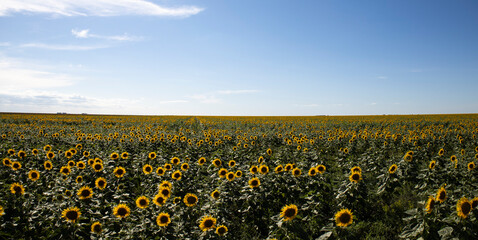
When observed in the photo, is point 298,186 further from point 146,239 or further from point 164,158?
point 164,158

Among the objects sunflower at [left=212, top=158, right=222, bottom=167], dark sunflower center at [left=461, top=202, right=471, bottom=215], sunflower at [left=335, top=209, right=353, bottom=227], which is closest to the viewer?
dark sunflower center at [left=461, top=202, right=471, bottom=215]

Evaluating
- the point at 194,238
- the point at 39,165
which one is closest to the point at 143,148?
the point at 39,165

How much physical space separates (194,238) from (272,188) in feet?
6.30

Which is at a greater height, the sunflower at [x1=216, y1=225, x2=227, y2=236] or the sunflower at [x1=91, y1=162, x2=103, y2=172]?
the sunflower at [x1=91, y1=162, x2=103, y2=172]

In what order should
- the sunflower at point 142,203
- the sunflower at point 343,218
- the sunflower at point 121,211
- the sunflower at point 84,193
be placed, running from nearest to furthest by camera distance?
the sunflower at point 343,218 → the sunflower at point 121,211 → the sunflower at point 142,203 → the sunflower at point 84,193

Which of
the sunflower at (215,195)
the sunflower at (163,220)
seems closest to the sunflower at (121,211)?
the sunflower at (163,220)

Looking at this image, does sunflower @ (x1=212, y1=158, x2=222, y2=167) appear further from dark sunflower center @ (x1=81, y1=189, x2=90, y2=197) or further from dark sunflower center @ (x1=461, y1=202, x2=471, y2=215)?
dark sunflower center @ (x1=461, y1=202, x2=471, y2=215)

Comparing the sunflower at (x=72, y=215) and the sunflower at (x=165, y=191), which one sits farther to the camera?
the sunflower at (x=165, y=191)

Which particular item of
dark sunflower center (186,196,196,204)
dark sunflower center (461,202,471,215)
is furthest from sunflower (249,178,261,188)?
dark sunflower center (461,202,471,215)

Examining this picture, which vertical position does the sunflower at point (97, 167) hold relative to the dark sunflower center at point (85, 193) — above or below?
above

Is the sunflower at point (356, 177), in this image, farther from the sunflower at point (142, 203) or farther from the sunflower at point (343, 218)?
the sunflower at point (142, 203)

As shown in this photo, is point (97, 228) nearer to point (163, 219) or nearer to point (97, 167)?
point (163, 219)

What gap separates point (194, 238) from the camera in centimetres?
344

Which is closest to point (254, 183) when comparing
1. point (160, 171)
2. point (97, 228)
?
point (160, 171)
